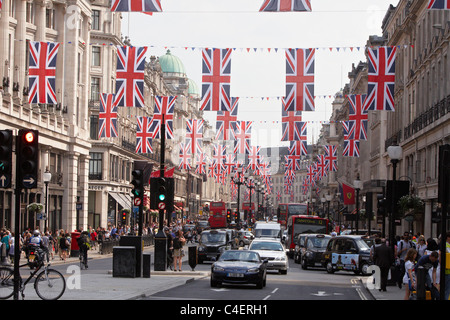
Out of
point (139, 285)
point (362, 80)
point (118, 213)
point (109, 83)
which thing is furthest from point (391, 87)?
point (362, 80)

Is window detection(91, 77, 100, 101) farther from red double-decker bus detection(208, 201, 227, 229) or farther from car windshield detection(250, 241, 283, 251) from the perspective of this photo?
car windshield detection(250, 241, 283, 251)

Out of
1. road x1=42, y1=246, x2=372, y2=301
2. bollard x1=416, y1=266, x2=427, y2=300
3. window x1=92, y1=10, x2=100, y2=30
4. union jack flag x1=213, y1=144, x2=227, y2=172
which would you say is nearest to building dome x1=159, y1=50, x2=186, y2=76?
union jack flag x1=213, y1=144, x2=227, y2=172

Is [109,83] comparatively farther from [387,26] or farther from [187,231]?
[387,26]

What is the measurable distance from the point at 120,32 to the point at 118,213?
59.5 ft

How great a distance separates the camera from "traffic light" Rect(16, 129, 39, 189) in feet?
55.4

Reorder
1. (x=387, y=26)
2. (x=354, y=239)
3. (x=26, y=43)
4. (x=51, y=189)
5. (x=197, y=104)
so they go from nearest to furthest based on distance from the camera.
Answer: (x=354, y=239) < (x=26, y=43) < (x=51, y=189) < (x=387, y=26) < (x=197, y=104)

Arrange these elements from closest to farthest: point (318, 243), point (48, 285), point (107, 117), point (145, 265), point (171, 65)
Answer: point (48, 285)
point (145, 265)
point (318, 243)
point (107, 117)
point (171, 65)

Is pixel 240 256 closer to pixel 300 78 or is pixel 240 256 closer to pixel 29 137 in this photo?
pixel 300 78

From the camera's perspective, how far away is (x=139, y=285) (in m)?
25.3

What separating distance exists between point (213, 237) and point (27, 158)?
96.5ft

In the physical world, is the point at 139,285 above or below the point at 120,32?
below

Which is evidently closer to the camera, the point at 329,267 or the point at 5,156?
the point at 5,156

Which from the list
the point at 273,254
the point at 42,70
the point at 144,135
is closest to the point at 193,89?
the point at 144,135

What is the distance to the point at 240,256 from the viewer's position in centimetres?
2831
